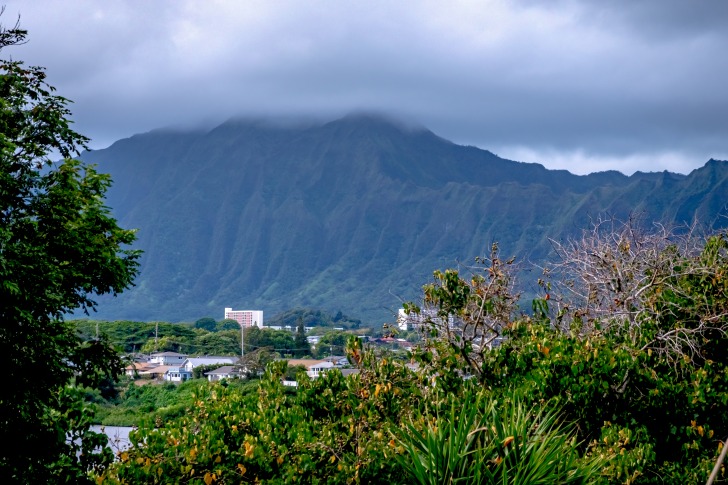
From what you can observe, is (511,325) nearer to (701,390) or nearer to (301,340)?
(701,390)

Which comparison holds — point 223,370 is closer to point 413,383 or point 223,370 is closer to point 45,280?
point 413,383

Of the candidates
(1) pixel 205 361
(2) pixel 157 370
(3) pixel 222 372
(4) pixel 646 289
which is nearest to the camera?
(4) pixel 646 289

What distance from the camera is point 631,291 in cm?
1292

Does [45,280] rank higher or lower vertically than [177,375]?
higher

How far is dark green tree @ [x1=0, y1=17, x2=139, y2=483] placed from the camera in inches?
365

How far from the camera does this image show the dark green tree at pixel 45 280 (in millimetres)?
9281

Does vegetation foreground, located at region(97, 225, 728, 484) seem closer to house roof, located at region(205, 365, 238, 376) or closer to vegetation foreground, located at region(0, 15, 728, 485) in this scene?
vegetation foreground, located at region(0, 15, 728, 485)

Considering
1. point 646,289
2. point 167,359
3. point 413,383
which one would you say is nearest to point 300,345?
point 167,359

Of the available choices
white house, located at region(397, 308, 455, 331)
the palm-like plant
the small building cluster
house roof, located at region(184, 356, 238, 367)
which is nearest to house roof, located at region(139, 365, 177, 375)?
the small building cluster

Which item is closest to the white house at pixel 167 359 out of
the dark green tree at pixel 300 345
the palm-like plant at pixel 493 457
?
the dark green tree at pixel 300 345

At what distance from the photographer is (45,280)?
372 inches

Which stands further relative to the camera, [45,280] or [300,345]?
[300,345]

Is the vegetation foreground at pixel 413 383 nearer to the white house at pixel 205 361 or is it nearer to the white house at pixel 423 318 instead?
the white house at pixel 423 318

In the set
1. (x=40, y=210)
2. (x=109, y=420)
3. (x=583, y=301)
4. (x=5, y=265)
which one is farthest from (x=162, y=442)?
(x=109, y=420)
